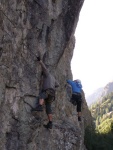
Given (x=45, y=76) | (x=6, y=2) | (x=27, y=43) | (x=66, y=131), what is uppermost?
(x=6, y=2)

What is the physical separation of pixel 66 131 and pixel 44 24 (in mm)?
6973

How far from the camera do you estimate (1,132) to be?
1116cm

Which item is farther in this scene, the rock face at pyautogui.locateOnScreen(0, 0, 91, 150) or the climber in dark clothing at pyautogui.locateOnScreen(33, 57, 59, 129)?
the climber in dark clothing at pyautogui.locateOnScreen(33, 57, 59, 129)

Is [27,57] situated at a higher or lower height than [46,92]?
higher

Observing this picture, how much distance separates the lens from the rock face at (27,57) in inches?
451

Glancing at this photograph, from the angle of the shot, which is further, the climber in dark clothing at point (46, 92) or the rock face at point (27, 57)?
the climber in dark clothing at point (46, 92)

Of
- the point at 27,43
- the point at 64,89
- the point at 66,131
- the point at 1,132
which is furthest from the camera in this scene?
the point at 64,89

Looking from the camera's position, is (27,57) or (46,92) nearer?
(27,57)

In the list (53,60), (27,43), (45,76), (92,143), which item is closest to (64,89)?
(53,60)

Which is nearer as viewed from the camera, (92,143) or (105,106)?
(92,143)

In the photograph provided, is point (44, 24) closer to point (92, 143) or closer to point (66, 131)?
point (66, 131)

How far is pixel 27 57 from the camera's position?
41.7 ft

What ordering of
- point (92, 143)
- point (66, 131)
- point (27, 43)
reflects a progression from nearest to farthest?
point (27, 43)
point (66, 131)
point (92, 143)

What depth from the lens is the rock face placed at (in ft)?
37.6
